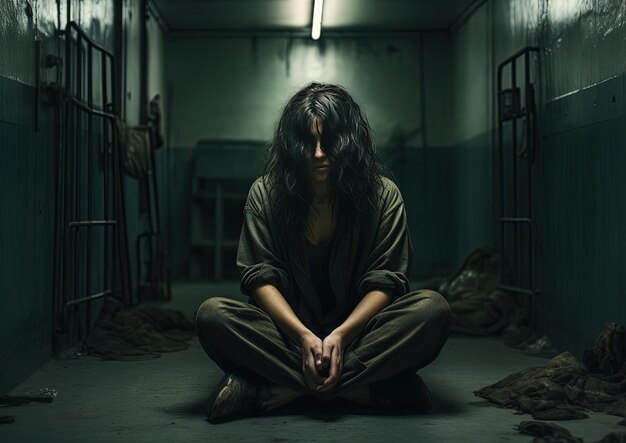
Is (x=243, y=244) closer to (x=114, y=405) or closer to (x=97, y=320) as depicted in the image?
(x=114, y=405)

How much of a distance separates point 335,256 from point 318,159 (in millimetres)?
412

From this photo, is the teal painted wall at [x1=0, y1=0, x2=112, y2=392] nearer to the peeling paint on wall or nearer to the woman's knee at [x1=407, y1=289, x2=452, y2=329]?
the woman's knee at [x1=407, y1=289, x2=452, y2=329]

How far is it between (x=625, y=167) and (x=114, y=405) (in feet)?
8.32

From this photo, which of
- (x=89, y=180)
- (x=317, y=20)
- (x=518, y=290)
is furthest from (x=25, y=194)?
(x=317, y=20)

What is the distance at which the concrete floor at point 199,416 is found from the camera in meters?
3.34

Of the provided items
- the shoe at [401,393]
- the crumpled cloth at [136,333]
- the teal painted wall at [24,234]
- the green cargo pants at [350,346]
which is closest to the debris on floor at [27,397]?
the teal painted wall at [24,234]

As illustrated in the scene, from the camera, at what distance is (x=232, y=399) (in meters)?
3.56

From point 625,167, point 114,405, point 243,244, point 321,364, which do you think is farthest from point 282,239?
point 625,167

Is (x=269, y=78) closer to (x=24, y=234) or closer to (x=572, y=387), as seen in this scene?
(x=24, y=234)

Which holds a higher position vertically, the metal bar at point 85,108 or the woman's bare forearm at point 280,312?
the metal bar at point 85,108

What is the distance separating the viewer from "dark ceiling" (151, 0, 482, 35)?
400 inches

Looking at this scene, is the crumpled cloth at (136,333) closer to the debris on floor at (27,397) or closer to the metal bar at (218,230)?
the debris on floor at (27,397)

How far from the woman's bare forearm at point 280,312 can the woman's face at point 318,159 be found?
516mm

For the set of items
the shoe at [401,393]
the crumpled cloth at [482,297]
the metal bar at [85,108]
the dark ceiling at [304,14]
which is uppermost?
the dark ceiling at [304,14]
